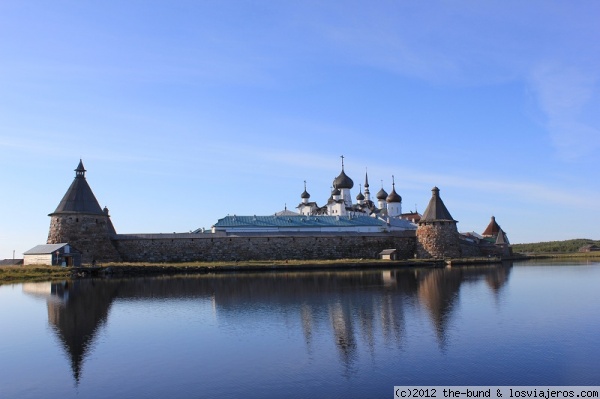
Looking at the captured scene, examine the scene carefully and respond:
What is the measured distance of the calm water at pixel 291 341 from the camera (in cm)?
846

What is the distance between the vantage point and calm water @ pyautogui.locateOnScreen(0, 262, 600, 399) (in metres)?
8.46

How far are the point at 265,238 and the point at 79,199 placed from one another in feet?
39.7

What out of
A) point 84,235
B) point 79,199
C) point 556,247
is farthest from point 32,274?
point 556,247

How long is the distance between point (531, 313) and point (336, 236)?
79.5 ft

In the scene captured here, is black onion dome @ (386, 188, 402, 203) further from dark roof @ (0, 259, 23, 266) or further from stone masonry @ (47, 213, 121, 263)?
dark roof @ (0, 259, 23, 266)

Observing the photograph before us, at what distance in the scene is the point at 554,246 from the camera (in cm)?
6344

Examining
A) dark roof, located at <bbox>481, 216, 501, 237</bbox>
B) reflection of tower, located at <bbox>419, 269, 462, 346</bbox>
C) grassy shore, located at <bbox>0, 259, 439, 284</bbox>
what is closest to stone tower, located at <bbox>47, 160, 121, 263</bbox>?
grassy shore, located at <bbox>0, 259, 439, 284</bbox>

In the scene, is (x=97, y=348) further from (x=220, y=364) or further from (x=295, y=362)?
(x=295, y=362)

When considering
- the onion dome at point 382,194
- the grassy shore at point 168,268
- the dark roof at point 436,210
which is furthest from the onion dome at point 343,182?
the grassy shore at point 168,268

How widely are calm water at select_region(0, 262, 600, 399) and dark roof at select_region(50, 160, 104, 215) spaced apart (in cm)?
1249

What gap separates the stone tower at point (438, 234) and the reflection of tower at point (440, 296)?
1047 centimetres

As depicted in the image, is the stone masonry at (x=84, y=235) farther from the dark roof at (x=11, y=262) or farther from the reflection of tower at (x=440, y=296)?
the reflection of tower at (x=440, y=296)

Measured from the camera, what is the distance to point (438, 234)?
123ft

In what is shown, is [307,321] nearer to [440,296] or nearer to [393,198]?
[440,296]
